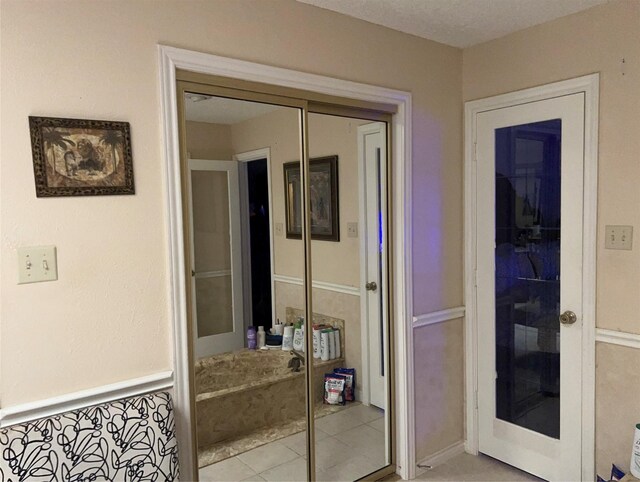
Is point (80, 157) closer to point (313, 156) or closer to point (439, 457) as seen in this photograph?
point (313, 156)

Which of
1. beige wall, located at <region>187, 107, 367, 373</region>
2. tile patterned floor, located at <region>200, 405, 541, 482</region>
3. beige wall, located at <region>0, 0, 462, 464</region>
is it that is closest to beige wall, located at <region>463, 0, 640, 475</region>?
tile patterned floor, located at <region>200, 405, 541, 482</region>

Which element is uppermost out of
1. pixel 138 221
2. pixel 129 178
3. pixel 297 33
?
pixel 297 33

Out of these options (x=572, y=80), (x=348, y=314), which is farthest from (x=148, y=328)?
(x=572, y=80)

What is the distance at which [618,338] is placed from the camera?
2342 millimetres

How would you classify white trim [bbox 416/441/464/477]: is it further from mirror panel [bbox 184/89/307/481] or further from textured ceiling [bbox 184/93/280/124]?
textured ceiling [bbox 184/93/280/124]

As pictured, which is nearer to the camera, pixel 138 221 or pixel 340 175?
pixel 138 221

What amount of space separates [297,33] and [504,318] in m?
1.89

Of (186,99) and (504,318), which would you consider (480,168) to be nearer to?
(504,318)

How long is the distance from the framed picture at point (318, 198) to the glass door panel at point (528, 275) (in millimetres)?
979

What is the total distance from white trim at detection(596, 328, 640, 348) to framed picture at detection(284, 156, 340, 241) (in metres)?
1.35

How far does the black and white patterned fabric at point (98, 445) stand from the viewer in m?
1.53

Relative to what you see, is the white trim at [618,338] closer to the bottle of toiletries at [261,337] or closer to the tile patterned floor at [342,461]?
the tile patterned floor at [342,461]

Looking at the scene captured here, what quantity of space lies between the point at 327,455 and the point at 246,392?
1.98 feet

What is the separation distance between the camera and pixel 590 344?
2.44 metres
